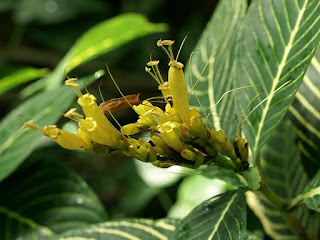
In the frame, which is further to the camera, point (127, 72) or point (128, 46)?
point (127, 72)

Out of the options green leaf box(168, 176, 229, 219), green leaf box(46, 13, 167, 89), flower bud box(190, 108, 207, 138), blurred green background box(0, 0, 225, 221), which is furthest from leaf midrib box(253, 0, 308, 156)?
blurred green background box(0, 0, 225, 221)

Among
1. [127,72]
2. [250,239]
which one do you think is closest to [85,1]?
[127,72]

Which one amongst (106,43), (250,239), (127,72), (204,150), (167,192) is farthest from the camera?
(127,72)

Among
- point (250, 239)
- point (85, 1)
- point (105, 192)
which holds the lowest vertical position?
point (105, 192)

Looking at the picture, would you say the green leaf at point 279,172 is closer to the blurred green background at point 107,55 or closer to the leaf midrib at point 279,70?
the leaf midrib at point 279,70

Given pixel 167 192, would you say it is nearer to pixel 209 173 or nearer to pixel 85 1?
pixel 209 173

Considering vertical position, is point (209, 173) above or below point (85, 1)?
below

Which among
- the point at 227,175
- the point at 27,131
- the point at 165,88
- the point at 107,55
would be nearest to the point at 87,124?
the point at 165,88

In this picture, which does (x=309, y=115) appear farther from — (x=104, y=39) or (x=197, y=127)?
(x=104, y=39)
